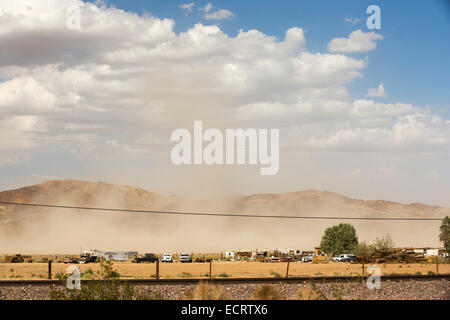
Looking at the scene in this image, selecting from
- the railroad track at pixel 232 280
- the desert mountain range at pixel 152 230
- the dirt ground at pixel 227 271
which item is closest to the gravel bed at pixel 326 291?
the railroad track at pixel 232 280

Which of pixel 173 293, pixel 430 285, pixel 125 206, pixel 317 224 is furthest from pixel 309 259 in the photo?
pixel 125 206

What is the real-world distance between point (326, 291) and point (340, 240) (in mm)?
78181

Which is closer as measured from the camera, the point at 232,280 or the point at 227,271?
the point at 232,280

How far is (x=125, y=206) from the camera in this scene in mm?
196750

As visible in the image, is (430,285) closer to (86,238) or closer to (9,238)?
(86,238)

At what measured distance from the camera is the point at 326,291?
74.4ft

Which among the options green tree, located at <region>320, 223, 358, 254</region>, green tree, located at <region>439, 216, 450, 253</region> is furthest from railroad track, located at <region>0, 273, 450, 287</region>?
green tree, located at <region>320, 223, 358, 254</region>

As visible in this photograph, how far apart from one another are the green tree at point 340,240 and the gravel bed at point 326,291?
72.5m

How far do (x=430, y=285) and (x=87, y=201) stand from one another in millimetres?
183365

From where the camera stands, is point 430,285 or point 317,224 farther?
point 317,224

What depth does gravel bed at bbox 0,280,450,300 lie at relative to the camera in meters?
20.8

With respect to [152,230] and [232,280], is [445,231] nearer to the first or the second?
[232,280]

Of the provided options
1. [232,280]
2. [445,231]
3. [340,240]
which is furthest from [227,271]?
[340,240]
